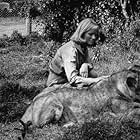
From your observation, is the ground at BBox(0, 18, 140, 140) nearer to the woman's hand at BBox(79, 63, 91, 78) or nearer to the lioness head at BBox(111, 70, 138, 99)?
the lioness head at BBox(111, 70, 138, 99)

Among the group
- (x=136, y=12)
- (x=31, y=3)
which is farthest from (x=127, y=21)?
(x=31, y=3)

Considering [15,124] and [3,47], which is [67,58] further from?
[3,47]

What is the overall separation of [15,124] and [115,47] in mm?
6225

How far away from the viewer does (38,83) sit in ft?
30.3

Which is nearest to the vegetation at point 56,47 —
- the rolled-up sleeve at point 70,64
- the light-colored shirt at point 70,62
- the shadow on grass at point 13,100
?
the shadow on grass at point 13,100

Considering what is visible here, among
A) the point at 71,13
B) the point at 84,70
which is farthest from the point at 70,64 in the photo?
the point at 71,13

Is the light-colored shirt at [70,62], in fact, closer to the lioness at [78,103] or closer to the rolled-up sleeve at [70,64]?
the rolled-up sleeve at [70,64]

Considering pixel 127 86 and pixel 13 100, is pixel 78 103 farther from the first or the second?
pixel 13 100

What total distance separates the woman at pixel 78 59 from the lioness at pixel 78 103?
6.6 inches

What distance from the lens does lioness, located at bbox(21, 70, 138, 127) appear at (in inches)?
203

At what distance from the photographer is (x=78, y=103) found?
5320 millimetres

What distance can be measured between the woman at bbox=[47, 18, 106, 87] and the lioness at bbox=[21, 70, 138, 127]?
6.6 inches

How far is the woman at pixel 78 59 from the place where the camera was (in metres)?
5.51

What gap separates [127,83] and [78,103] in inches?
30.4
